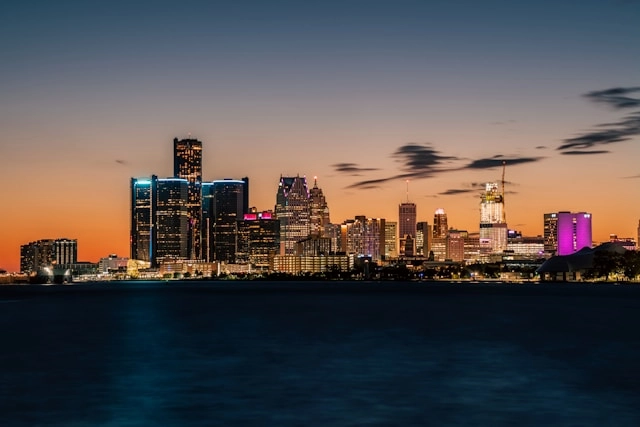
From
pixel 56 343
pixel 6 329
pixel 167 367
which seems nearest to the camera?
pixel 167 367

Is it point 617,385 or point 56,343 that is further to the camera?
point 56,343

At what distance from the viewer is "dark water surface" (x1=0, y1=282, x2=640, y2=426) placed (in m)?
37.8

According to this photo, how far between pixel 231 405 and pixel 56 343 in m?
38.3

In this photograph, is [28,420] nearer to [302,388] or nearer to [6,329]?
[302,388]

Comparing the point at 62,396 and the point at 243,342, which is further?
the point at 243,342

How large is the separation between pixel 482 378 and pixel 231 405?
53.8 feet

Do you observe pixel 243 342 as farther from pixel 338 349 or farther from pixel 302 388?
pixel 302 388

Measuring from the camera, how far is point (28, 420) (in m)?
36.3

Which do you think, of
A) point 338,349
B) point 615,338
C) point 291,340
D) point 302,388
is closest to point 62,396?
point 302,388

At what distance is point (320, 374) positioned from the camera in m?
51.9

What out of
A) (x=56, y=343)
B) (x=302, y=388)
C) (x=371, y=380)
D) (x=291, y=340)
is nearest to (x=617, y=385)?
(x=371, y=380)

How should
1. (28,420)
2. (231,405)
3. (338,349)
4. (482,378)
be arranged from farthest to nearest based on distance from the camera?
(338,349)
(482,378)
(231,405)
(28,420)

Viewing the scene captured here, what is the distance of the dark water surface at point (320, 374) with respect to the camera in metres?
37.8

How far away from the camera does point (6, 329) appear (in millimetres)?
92562
